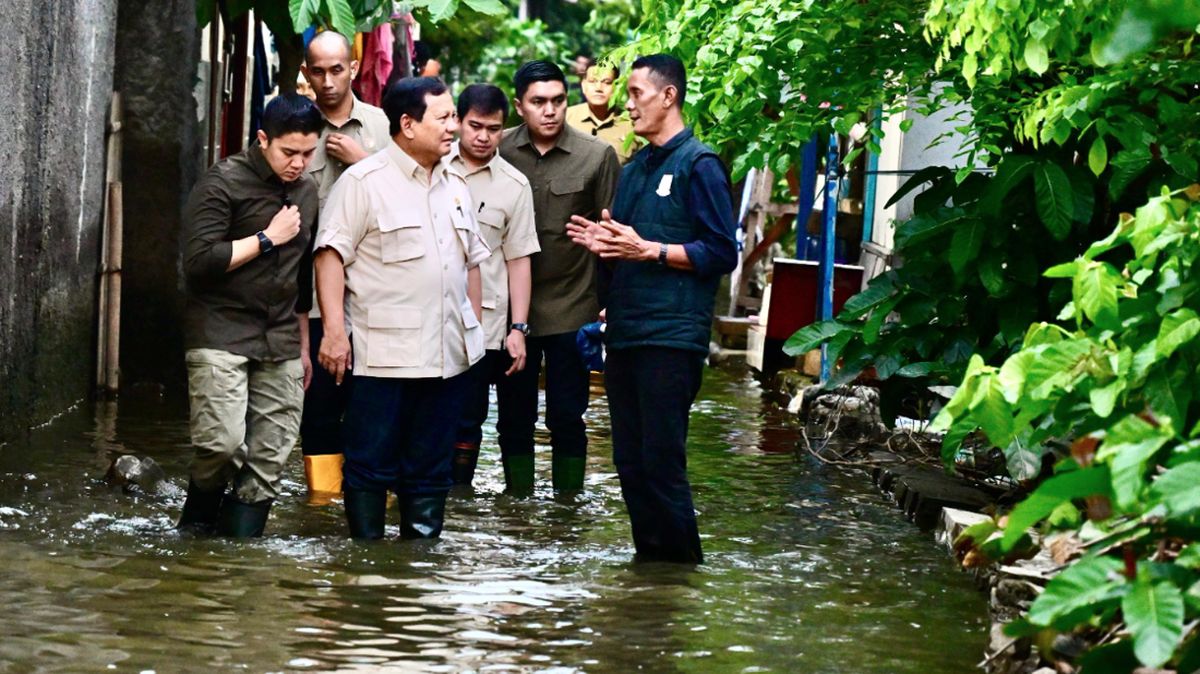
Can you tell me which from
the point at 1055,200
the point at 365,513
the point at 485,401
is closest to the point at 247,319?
the point at 365,513

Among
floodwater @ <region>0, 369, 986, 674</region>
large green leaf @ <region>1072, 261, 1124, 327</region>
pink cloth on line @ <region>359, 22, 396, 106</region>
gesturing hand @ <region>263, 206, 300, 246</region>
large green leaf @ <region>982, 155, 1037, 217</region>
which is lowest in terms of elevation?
floodwater @ <region>0, 369, 986, 674</region>

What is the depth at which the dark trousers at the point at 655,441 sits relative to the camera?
22.7ft

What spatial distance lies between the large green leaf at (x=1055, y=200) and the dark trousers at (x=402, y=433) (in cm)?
256

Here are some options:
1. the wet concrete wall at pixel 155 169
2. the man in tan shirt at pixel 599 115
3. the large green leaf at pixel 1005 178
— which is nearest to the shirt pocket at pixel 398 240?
the large green leaf at pixel 1005 178

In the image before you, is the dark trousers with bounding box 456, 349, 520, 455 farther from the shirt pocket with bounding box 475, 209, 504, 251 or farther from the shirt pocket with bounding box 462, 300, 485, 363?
the shirt pocket with bounding box 462, 300, 485, 363

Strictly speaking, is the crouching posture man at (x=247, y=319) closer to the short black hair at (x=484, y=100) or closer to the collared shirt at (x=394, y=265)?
the collared shirt at (x=394, y=265)

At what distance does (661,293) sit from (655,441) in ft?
1.80

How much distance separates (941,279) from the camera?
27.8 feet

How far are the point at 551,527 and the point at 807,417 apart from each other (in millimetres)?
4319

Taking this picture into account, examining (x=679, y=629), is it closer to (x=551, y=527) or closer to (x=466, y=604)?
(x=466, y=604)

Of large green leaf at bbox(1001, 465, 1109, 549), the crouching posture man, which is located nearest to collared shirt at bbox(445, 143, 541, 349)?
the crouching posture man

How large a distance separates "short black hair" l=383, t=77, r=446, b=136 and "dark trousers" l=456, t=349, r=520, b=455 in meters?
1.91

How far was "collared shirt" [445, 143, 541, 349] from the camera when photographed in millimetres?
8695

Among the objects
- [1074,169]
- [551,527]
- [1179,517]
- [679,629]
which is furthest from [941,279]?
[1179,517]
